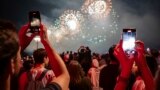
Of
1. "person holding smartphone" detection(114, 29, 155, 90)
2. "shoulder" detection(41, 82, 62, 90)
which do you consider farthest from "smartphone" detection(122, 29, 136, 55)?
"shoulder" detection(41, 82, 62, 90)

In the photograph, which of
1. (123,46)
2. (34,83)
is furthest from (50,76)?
(123,46)

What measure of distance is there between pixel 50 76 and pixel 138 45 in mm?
2000

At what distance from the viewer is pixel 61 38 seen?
39.6 metres

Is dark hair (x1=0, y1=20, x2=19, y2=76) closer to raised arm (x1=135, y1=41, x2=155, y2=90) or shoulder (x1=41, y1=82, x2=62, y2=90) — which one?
shoulder (x1=41, y1=82, x2=62, y2=90)

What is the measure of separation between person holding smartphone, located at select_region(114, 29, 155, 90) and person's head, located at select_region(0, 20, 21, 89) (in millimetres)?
1490

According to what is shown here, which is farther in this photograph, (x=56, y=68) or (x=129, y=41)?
(x=129, y=41)

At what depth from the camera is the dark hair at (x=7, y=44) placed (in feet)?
6.33

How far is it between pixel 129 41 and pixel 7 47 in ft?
6.05

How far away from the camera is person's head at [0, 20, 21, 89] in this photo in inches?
75.9

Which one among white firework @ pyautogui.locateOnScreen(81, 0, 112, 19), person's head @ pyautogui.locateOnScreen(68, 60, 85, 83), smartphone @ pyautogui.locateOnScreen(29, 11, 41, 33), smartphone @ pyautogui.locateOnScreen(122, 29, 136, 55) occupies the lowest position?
person's head @ pyautogui.locateOnScreen(68, 60, 85, 83)

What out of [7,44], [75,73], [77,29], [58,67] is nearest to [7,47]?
[7,44]

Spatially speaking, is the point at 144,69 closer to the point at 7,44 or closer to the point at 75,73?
the point at 7,44

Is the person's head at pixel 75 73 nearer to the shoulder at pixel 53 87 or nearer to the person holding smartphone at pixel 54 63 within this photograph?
the person holding smartphone at pixel 54 63

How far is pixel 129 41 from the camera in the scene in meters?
3.59
